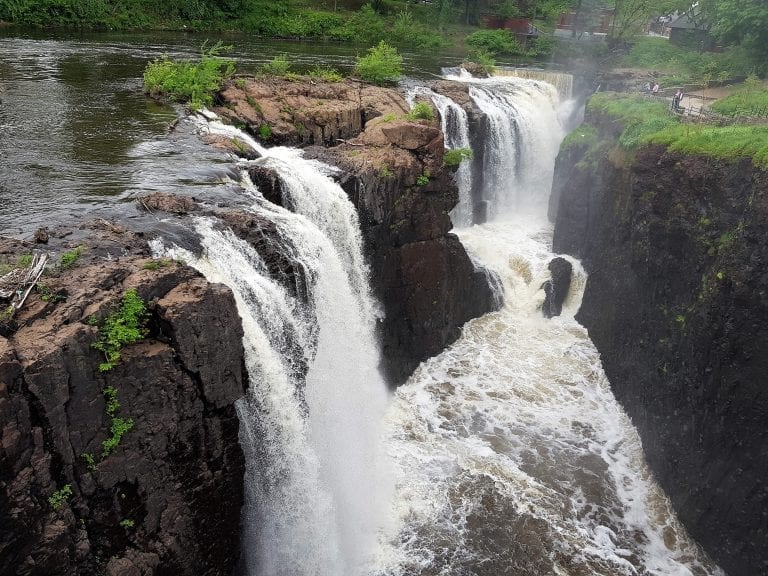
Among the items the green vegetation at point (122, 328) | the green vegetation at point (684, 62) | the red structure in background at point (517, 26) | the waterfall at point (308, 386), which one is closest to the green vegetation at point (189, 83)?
the waterfall at point (308, 386)

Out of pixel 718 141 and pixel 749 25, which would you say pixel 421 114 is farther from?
pixel 749 25

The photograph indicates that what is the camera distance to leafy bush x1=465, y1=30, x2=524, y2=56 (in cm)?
4750

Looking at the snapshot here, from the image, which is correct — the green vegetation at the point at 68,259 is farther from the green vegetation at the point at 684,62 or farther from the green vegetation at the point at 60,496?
the green vegetation at the point at 684,62

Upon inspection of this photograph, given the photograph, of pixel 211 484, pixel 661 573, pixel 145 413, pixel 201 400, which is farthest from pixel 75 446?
pixel 661 573

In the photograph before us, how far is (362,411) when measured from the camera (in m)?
14.7

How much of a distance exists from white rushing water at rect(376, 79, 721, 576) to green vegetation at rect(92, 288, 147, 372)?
6.77 m

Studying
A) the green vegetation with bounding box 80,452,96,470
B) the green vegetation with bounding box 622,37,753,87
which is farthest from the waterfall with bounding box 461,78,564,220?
the green vegetation with bounding box 80,452,96,470

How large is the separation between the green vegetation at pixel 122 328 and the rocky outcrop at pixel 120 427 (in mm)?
110

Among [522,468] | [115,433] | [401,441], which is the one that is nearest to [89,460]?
[115,433]

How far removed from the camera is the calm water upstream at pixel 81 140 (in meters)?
13.0

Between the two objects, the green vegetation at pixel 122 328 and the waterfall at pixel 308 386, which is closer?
the green vegetation at pixel 122 328

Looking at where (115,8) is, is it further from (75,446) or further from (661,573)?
(661,573)

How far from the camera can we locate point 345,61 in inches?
1351

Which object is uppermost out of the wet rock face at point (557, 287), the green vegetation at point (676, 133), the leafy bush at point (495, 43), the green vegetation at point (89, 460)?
the leafy bush at point (495, 43)
